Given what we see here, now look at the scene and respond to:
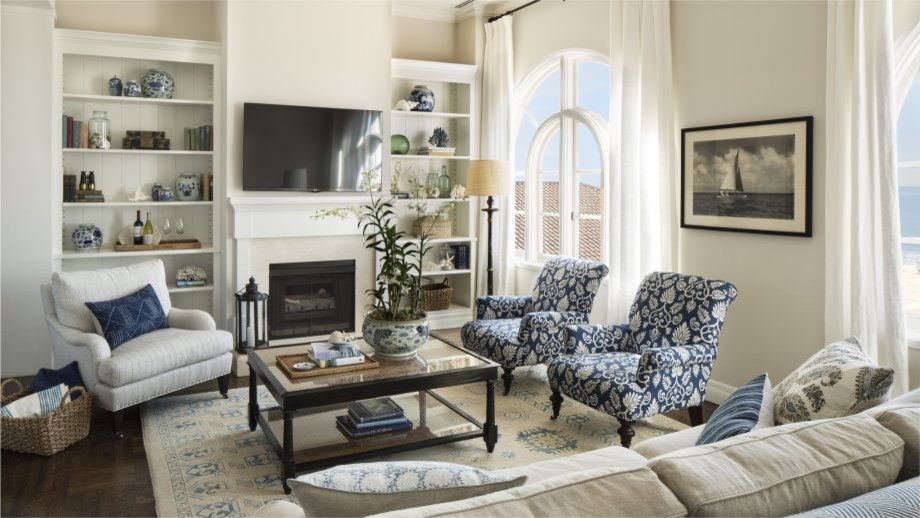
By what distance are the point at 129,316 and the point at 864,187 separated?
4126 mm

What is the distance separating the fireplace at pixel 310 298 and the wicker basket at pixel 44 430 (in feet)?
7.30

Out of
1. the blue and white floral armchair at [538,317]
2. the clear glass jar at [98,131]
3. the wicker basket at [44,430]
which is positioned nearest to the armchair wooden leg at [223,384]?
the wicker basket at [44,430]

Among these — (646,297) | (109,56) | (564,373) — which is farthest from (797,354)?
(109,56)

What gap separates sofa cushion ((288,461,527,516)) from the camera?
134cm

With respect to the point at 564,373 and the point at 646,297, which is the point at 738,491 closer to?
the point at 564,373

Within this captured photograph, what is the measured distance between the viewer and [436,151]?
6605 mm

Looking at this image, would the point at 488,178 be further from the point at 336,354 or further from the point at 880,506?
the point at 880,506

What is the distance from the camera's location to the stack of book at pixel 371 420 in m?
3.48

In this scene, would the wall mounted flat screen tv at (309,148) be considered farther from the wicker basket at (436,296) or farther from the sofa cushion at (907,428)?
the sofa cushion at (907,428)

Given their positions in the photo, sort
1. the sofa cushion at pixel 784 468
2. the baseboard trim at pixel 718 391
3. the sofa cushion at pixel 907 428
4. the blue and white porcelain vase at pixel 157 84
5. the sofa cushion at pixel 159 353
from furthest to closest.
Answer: the blue and white porcelain vase at pixel 157 84 → the baseboard trim at pixel 718 391 → the sofa cushion at pixel 159 353 → the sofa cushion at pixel 907 428 → the sofa cushion at pixel 784 468

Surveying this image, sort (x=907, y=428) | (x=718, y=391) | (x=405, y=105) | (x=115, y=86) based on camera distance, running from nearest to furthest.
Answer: (x=907, y=428)
(x=718, y=391)
(x=115, y=86)
(x=405, y=105)

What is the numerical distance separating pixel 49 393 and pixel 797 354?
4.14 m

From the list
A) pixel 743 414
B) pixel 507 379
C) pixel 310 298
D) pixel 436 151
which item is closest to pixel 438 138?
pixel 436 151

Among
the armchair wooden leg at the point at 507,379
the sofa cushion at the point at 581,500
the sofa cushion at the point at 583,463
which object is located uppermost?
the sofa cushion at the point at 581,500
